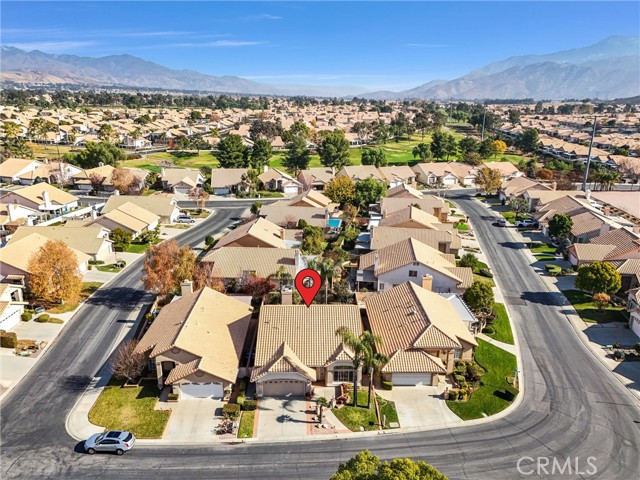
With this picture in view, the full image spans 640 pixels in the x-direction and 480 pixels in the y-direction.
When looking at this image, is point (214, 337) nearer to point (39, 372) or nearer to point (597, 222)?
point (39, 372)

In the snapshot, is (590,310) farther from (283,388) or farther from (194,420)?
(194,420)

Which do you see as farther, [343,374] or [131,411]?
[343,374]

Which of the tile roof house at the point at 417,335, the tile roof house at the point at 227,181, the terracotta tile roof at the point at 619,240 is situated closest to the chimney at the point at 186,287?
the tile roof house at the point at 417,335

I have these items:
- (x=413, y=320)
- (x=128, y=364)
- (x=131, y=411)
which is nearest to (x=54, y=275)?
(x=128, y=364)

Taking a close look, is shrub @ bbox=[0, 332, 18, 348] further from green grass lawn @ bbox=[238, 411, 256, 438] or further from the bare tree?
green grass lawn @ bbox=[238, 411, 256, 438]

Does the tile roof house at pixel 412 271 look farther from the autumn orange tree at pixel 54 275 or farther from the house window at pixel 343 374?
the autumn orange tree at pixel 54 275

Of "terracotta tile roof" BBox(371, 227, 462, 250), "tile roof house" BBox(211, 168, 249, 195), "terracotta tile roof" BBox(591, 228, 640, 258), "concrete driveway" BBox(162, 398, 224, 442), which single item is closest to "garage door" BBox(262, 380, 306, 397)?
"concrete driveway" BBox(162, 398, 224, 442)
